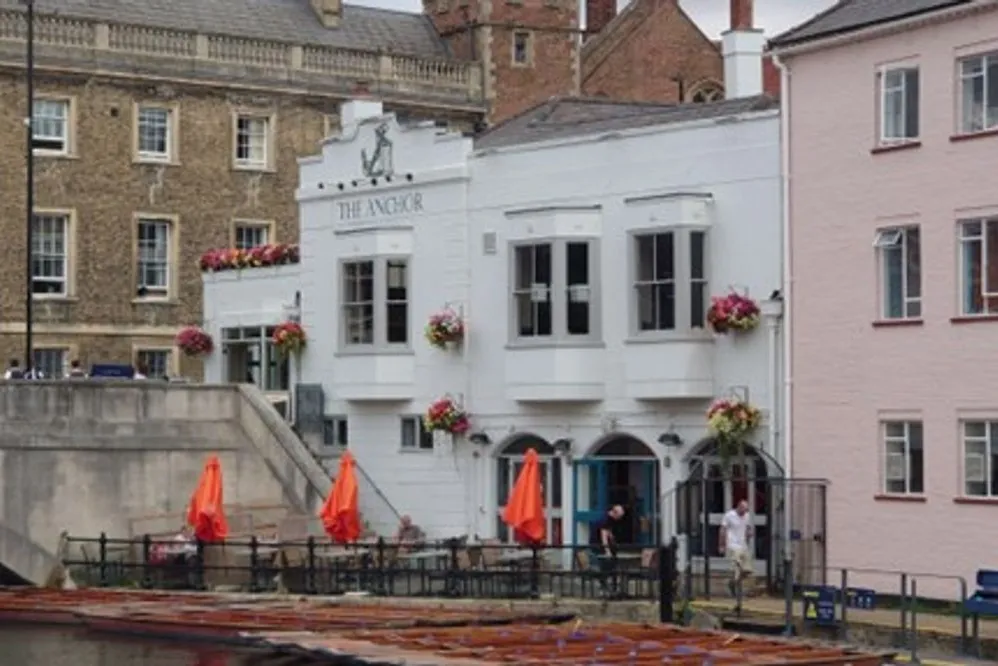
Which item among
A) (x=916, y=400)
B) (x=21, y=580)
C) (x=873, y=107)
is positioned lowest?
(x=21, y=580)

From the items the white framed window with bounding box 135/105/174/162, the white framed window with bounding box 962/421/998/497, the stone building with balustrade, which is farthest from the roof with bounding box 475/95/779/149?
the white framed window with bounding box 135/105/174/162

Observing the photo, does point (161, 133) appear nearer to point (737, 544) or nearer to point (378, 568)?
point (378, 568)

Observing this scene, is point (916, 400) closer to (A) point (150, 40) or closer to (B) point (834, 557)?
(B) point (834, 557)

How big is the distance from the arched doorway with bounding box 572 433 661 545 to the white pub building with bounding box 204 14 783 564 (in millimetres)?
39

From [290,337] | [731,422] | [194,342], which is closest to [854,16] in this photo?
[731,422]

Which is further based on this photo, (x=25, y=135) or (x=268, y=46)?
(x=268, y=46)

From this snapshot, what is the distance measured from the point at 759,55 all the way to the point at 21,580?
1649 centimetres

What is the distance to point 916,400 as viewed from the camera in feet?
131

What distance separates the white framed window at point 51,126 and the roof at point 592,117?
18458mm

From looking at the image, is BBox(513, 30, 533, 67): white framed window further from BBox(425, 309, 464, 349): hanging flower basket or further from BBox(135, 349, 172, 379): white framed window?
BBox(425, 309, 464, 349): hanging flower basket

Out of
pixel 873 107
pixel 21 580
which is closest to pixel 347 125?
pixel 21 580

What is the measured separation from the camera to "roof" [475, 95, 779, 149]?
4528cm

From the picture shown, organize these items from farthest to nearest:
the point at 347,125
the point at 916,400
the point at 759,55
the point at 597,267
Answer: the point at 347,125 → the point at 759,55 → the point at 597,267 → the point at 916,400

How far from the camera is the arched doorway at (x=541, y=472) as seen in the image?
47.0m
